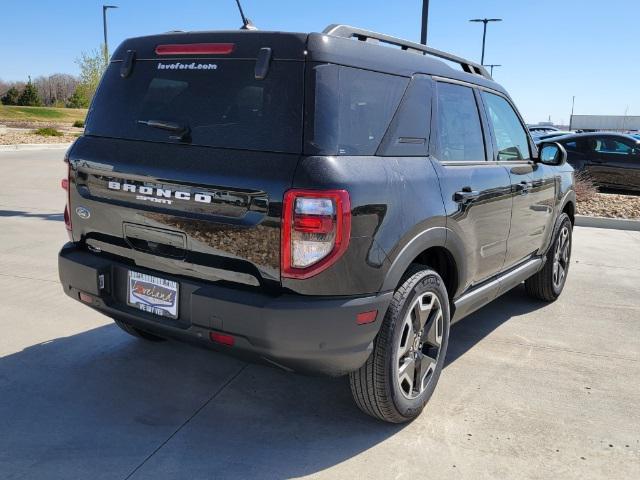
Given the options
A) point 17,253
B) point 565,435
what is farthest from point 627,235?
point 17,253

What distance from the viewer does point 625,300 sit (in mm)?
5656

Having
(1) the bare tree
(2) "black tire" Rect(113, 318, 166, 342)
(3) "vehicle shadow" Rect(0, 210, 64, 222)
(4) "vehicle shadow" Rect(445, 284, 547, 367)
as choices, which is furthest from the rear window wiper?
(1) the bare tree

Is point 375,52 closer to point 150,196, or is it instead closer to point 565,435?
point 150,196

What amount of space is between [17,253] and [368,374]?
4794 mm

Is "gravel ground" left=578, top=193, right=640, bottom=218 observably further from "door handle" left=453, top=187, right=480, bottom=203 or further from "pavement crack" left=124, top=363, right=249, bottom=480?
"pavement crack" left=124, top=363, right=249, bottom=480

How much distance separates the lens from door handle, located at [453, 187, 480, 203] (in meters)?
3.36

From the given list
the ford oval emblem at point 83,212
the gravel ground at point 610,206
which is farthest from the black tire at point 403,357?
the gravel ground at point 610,206

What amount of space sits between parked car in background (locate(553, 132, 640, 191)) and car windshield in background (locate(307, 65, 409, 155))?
38.4 feet

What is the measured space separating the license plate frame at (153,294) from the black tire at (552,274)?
359cm

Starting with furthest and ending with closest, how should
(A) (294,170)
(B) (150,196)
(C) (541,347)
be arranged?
(C) (541,347)
(B) (150,196)
(A) (294,170)

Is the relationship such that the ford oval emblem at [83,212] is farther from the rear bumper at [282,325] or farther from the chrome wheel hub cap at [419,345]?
the chrome wheel hub cap at [419,345]

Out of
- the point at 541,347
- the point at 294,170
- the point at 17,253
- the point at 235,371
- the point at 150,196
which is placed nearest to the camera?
the point at 294,170

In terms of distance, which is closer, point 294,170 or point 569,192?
point 294,170

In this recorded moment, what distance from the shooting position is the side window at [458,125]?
134 inches
